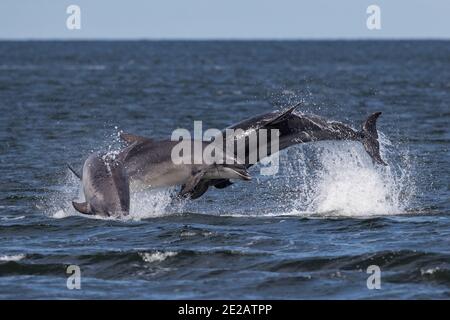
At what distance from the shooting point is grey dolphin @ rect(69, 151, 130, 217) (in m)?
19.7

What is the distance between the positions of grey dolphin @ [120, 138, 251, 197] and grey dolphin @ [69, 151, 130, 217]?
0.42 metres

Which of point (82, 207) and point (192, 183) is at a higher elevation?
point (192, 183)

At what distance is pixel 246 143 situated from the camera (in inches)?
832

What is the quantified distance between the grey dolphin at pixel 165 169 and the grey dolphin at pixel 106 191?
42 centimetres

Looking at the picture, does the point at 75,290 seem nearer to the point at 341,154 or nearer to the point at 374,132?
the point at 374,132

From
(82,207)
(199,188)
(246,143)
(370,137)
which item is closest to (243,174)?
(199,188)

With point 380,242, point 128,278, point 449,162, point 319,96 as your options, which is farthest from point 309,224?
point 319,96

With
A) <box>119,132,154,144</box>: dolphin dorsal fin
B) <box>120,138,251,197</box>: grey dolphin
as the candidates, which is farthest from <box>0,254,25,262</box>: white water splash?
<box>119,132,154,144</box>: dolphin dorsal fin

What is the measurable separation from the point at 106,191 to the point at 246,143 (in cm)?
296

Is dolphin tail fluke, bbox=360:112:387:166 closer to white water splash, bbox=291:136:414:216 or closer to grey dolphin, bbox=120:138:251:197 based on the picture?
white water splash, bbox=291:136:414:216

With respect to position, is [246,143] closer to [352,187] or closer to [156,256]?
[352,187]

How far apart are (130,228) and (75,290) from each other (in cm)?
412

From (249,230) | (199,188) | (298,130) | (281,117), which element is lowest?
(249,230)

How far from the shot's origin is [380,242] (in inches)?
731
